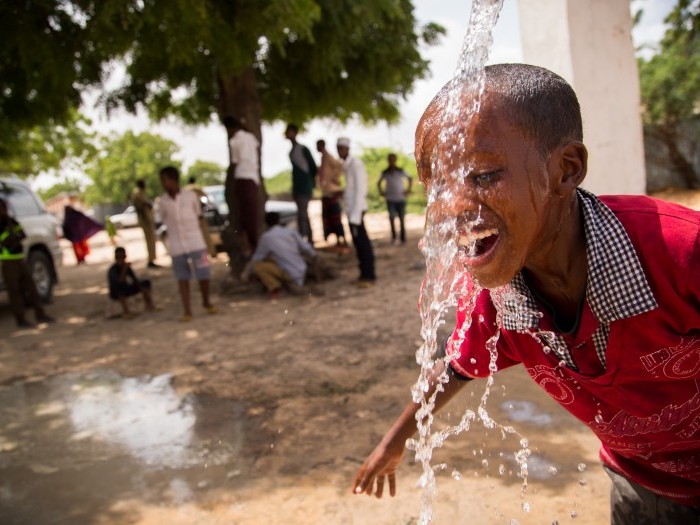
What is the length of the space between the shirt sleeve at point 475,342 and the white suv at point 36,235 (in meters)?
8.02

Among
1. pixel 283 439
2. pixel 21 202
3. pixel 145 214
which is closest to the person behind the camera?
pixel 283 439

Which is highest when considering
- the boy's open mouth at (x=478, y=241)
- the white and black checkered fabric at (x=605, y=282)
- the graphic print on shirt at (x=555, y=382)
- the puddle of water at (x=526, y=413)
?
the boy's open mouth at (x=478, y=241)

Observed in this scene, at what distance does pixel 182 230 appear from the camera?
6414mm

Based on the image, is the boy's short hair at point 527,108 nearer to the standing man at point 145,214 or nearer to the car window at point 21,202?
the car window at point 21,202

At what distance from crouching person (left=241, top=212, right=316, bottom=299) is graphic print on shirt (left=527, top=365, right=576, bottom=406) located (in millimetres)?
5570

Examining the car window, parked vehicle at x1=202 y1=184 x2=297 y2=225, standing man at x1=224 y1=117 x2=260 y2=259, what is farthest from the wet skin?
parked vehicle at x1=202 y1=184 x2=297 y2=225

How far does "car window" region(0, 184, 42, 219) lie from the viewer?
8.32 metres

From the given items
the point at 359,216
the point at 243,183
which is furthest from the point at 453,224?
the point at 243,183

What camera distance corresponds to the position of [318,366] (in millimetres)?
Answer: 4445

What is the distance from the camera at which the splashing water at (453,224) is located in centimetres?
116

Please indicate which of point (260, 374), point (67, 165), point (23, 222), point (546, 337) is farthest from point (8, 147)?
point (67, 165)

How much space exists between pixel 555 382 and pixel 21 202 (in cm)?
870

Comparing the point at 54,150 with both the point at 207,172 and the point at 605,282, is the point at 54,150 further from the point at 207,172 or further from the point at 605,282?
the point at 207,172

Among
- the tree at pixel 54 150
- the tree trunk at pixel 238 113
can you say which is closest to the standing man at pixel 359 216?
the tree trunk at pixel 238 113
